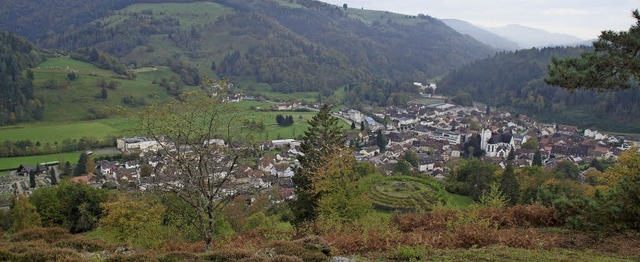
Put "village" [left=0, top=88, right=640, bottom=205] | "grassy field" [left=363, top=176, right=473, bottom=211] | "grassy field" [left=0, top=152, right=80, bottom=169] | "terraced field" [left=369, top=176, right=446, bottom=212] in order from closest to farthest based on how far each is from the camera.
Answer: "terraced field" [left=369, top=176, right=446, bottom=212], "grassy field" [left=363, top=176, right=473, bottom=211], "village" [left=0, top=88, right=640, bottom=205], "grassy field" [left=0, top=152, right=80, bottom=169]

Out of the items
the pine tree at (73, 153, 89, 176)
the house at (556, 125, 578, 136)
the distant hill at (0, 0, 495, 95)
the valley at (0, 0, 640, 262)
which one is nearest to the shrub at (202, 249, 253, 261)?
the valley at (0, 0, 640, 262)

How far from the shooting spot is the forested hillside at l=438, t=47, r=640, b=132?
286ft

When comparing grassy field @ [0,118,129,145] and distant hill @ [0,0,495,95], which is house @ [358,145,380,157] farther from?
distant hill @ [0,0,495,95]

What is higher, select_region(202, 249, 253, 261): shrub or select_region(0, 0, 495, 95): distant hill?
select_region(0, 0, 495, 95): distant hill

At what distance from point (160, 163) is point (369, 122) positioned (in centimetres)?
7999

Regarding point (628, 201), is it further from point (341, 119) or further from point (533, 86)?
point (533, 86)

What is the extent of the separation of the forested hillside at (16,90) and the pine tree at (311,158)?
238 feet

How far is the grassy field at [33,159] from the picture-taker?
54.8m

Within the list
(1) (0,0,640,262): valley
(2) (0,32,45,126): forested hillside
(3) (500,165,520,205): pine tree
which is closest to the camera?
(1) (0,0,640,262): valley

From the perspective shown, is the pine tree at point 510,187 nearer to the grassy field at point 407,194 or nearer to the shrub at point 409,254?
the grassy field at point 407,194

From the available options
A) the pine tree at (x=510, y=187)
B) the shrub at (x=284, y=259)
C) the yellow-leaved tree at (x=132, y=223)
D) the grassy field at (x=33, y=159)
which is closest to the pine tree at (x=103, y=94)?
the grassy field at (x=33, y=159)

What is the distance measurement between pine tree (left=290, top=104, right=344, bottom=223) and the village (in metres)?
13.7

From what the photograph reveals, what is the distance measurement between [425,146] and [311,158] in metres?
52.1

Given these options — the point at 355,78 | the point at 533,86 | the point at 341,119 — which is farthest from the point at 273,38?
the point at 533,86
